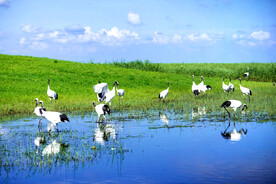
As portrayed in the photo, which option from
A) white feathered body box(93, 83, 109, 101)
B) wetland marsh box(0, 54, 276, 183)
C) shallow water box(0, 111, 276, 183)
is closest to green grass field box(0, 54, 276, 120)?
wetland marsh box(0, 54, 276, 183)

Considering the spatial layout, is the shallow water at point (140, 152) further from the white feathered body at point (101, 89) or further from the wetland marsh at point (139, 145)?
the white feathered body at point (101, 89)

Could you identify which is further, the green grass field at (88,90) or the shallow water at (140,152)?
the green grass field at (88,90)

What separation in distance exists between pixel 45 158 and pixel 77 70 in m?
37.6

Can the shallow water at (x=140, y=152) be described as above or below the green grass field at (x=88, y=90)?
below

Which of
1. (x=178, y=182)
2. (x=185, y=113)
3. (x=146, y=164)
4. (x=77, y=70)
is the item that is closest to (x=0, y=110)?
(x=185, y=113)

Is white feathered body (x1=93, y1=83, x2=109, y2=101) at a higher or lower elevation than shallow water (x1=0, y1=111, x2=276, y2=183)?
higher

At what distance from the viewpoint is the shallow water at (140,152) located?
34.3 feet

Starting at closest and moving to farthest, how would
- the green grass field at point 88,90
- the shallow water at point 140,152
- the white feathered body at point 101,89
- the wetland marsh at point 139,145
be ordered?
the shallow water at point 140,152 < the wetland marsh at point 139,145 < the white feathered body at point 101,89 < the green grass field at point 88,90

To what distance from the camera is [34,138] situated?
51.8ft

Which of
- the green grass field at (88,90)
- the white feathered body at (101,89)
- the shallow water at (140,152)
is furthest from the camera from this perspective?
the green grass field at (88,90)

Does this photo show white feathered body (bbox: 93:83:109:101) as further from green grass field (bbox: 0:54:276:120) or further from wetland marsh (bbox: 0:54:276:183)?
green grass field (bbox: 0:54:276:120)

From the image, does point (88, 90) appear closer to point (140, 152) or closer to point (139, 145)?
point (139, 145)

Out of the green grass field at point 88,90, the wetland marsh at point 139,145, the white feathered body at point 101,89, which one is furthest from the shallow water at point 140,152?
the green grass field at point 88,90

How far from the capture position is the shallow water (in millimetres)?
10453
